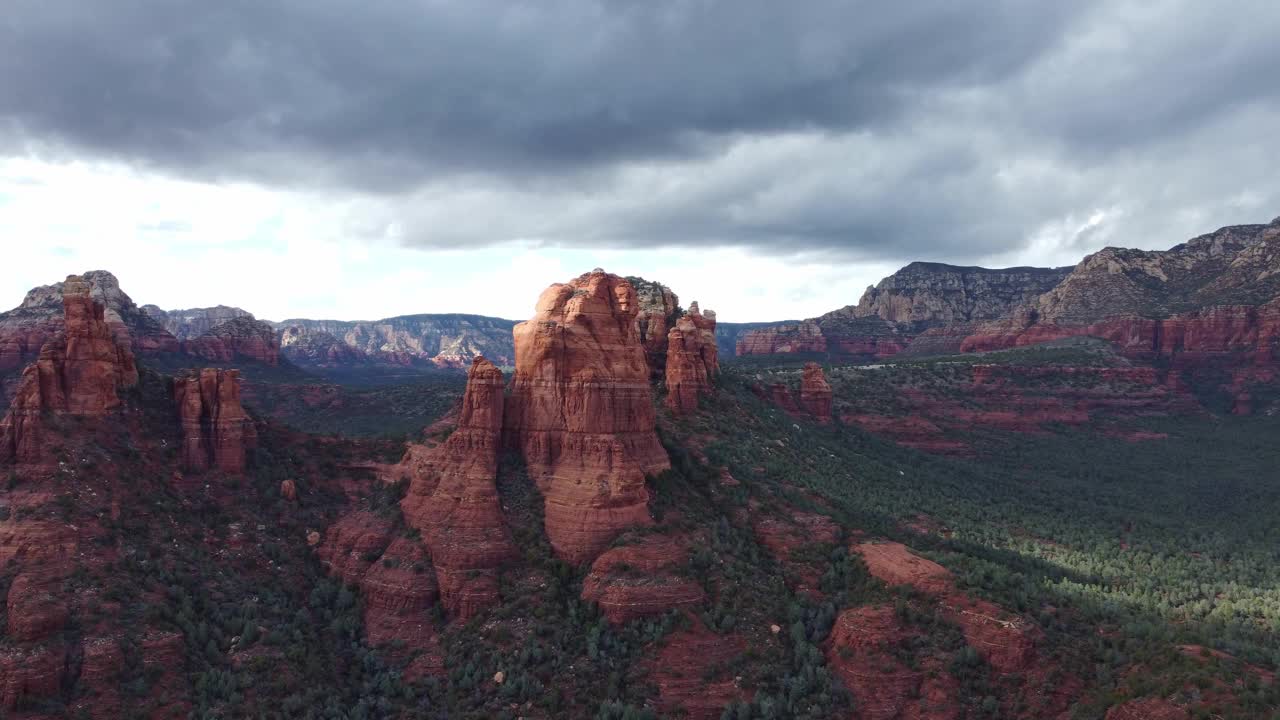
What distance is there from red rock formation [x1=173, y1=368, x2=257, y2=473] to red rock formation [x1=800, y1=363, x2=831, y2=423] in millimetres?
76181

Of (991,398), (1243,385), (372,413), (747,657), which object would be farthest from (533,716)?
(1243,385)

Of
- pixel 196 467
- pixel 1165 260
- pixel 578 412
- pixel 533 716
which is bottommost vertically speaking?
pixel 533 716

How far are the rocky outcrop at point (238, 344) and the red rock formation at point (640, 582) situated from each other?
147 metres

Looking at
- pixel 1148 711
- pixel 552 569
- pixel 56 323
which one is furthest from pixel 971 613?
pixel 56 323

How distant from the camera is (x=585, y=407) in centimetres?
5197

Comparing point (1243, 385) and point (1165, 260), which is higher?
point (1165, 260)

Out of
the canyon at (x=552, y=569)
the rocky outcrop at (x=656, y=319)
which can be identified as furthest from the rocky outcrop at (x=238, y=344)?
the canyon at (x=552, y=569)

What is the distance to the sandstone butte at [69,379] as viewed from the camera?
1779 inches

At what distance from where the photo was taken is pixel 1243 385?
14488 cm

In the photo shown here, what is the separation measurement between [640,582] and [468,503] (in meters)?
13.1

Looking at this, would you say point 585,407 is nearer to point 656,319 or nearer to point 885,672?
point 885,672

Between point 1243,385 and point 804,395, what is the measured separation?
9947 centimetres

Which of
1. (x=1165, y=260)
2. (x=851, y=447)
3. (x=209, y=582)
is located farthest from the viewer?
(x=1165, y=260)

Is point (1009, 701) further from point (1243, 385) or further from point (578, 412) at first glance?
point (1243, 385)
